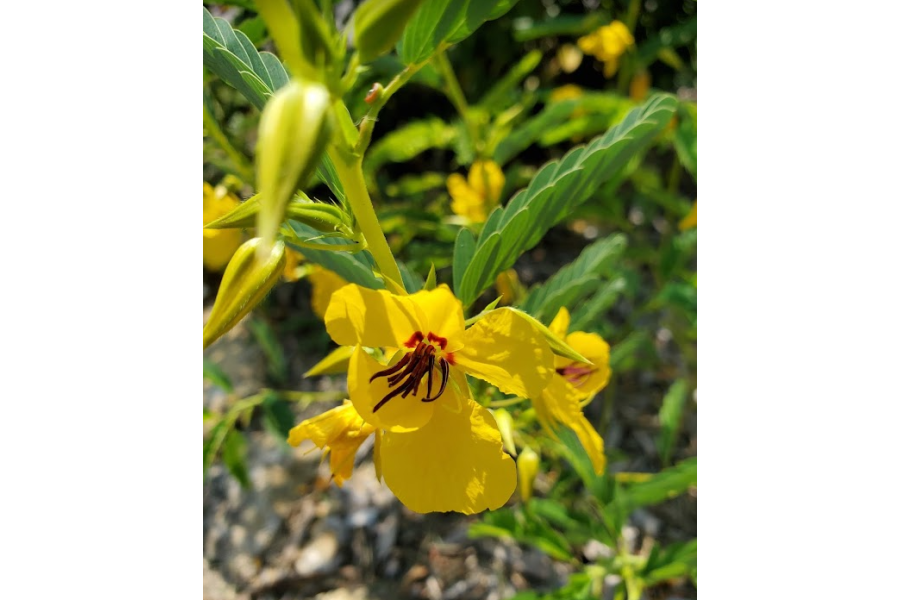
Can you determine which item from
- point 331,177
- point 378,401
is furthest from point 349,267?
point 378,401

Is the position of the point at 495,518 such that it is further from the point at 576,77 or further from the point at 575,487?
the point at 576,77

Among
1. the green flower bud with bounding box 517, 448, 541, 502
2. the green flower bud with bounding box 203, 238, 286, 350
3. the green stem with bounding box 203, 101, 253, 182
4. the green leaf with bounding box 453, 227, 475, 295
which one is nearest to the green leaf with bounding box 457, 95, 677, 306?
the green leaf with bounding box 453, 227, 475, 295

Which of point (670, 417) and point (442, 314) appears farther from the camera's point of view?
point (670, 417)

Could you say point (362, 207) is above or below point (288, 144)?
below

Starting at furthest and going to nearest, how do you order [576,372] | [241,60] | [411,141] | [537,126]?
[411,141]
[537,126]
[576,372]
[241,60]

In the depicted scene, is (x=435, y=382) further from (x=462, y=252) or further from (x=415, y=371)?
(x=462, y=252)
